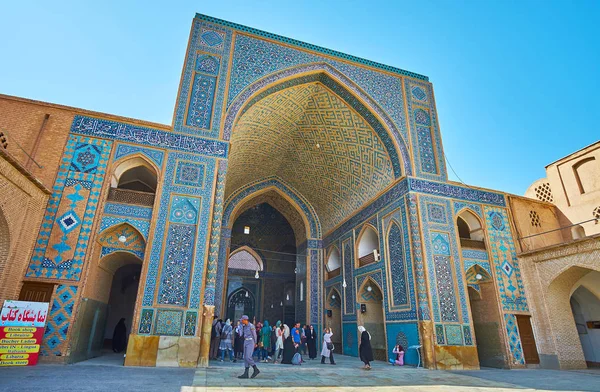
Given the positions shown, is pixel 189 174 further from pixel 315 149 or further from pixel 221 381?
pixel 315 149

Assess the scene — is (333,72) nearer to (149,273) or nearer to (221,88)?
(221,88)

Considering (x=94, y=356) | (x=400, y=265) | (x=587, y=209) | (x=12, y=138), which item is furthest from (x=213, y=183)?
(x=587, y=209)

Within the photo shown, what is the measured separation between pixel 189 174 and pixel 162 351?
10.7 feet

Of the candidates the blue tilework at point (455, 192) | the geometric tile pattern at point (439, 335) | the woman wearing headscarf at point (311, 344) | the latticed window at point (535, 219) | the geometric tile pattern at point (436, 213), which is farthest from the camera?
the latticed window at point (535, 219)

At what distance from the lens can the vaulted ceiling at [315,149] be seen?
31.8ft

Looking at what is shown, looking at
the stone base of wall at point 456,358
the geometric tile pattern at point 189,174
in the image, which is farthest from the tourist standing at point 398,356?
the geometric tile pattern at point 189,174

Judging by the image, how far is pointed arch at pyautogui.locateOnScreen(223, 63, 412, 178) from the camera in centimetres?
880

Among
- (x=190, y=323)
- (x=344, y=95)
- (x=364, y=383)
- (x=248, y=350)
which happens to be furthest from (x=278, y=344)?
(x=344, y=95)

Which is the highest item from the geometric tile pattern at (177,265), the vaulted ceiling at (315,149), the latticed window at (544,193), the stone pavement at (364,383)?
the vaulted ceiling at (315,149)

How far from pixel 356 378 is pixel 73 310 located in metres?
4.57

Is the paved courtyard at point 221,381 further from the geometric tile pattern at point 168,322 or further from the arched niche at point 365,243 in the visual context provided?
the arched niche at point 365,243

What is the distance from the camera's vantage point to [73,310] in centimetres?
573

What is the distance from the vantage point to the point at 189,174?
23.5ft

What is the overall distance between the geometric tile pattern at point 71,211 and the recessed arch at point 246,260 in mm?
9023
